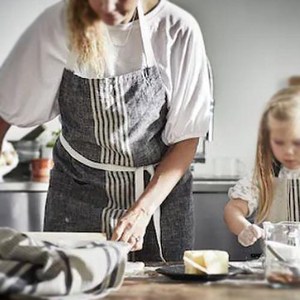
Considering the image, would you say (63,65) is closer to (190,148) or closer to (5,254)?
(190,148)

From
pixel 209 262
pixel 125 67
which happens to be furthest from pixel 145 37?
pixel 209 262

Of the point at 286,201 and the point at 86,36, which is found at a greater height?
the point at 86,36

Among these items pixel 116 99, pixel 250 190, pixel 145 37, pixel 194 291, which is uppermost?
pixel 145 37

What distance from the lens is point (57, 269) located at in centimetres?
68

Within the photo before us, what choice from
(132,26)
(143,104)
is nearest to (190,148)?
(143,104)

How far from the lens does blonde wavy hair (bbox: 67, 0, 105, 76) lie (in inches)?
42.5

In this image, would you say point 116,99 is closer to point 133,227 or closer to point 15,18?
point 133,227

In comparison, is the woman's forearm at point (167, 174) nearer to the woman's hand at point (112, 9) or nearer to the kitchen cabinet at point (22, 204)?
Result: the woman's hand at point (112, 9)

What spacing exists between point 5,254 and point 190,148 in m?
0.44

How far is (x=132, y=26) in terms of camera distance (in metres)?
1.10

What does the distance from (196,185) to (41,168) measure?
35 centimetres

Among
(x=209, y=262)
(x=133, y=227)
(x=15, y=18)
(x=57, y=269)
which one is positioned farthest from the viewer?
(x=15, y=18)

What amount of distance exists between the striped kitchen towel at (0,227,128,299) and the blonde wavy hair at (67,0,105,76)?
1.30 ft

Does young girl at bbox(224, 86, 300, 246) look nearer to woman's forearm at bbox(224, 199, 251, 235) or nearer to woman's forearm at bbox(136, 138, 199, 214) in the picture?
woman's forearm at bbox(224, 199, 251, 235)
